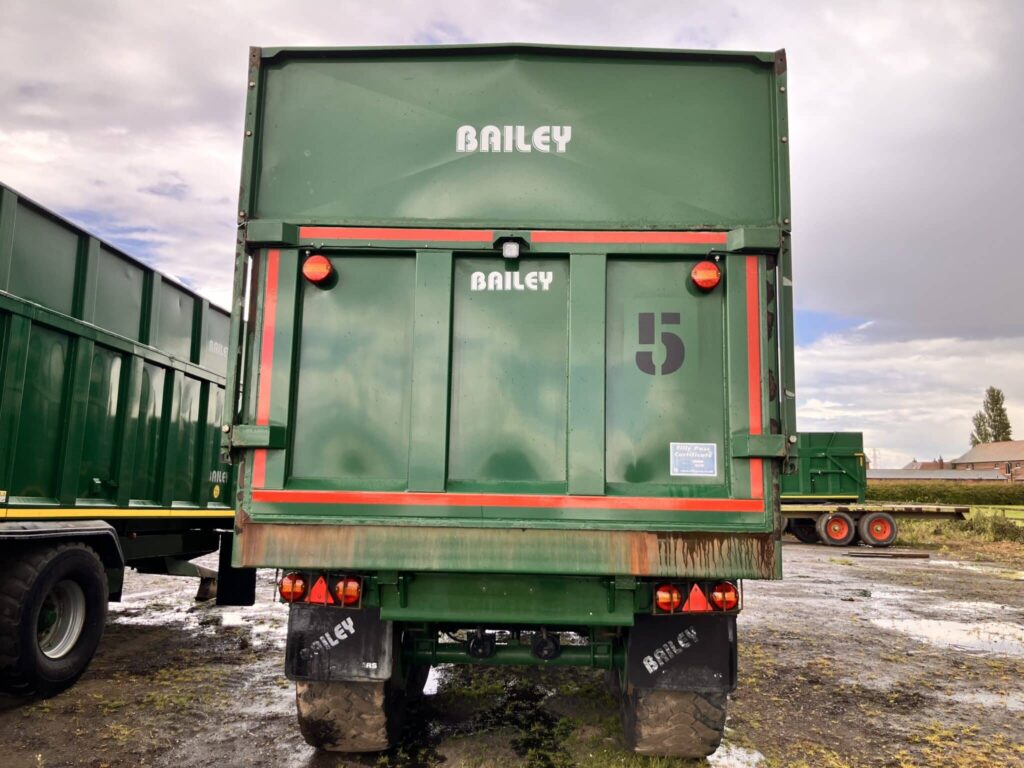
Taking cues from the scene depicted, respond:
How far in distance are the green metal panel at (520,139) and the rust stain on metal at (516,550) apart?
1534mm

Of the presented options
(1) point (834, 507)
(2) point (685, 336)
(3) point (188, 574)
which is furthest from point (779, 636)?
(1) point (834, 507)

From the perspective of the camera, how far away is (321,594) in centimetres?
352

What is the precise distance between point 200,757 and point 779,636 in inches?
231

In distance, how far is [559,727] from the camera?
4602 millimetres

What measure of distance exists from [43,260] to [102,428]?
1416 millimetres

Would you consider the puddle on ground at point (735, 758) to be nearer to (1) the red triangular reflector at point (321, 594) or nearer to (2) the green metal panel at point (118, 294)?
(1) the red triangular reflector at point (321, 594)

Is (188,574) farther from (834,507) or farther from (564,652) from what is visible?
(834,507)

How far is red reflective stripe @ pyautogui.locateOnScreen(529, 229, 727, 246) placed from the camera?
3.59m

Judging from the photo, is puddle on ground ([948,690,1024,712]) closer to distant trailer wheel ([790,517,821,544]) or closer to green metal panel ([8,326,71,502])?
green metal panel ([8,326,71,502])

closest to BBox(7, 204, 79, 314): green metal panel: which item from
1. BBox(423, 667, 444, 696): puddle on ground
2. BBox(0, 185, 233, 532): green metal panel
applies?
BBox(0, 185, 233, 532): green metal panel

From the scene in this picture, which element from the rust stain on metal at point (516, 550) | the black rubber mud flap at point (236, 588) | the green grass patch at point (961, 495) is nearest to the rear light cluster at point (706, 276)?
the rust stain on metal at point (516, 550)

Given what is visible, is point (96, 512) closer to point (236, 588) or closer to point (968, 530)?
point (236, 588)

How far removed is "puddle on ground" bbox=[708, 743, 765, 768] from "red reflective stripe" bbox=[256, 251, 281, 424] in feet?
10.2

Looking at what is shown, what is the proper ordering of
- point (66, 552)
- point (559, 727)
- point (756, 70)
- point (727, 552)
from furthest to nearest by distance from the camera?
point (66, 552) → point (559, 727) → point (756, 70) → point (727, 552)
